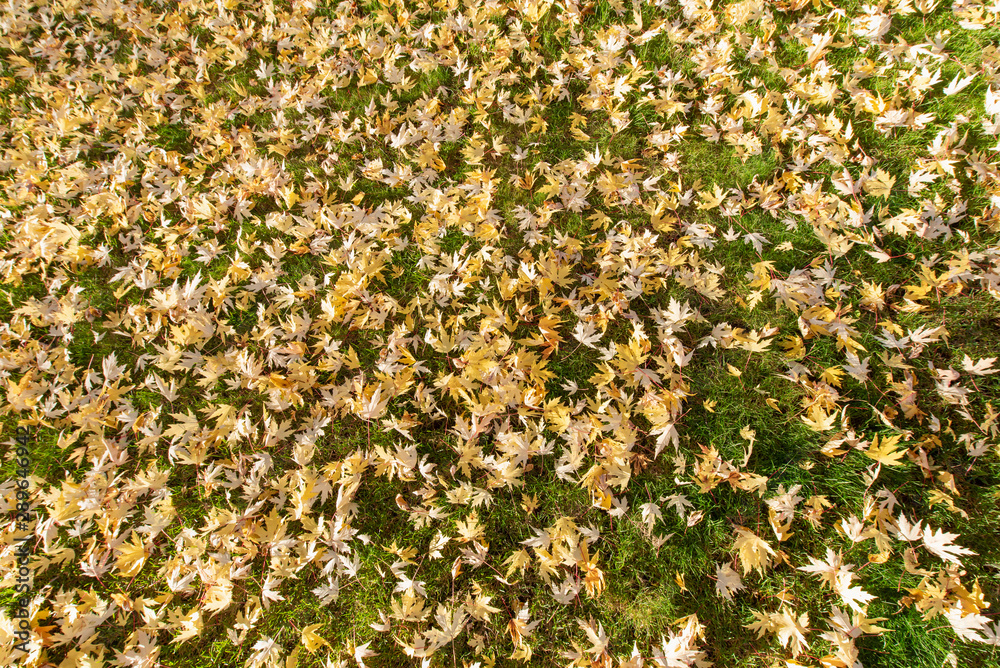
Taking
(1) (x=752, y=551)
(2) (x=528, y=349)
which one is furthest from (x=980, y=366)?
(2) (x=528, y=349)

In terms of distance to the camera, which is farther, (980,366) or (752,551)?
(980,366)

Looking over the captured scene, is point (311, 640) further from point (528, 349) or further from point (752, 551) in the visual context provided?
point (752, 551)

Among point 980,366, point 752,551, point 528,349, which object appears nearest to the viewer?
point 752,551

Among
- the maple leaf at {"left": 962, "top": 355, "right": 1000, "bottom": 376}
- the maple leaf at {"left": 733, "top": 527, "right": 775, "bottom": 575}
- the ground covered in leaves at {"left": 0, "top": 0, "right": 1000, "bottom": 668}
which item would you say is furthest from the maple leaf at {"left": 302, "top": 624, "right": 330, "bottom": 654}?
the maple leaf at {"left": 962, "top": 355, "right": 1000, "bottom": 376}

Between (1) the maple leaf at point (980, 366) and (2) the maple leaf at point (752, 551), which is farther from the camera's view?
(1) the maple leaf at point (980, 366)

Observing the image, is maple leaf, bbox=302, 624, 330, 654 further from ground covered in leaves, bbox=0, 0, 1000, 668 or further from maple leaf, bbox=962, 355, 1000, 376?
maple leaf, bbox=962, 355, 1000, 376

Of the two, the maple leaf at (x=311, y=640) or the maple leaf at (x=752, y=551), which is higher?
the maple leaf at (x=311, y=640)

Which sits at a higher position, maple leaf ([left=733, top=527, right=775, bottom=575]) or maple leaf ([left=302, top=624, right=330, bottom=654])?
maple leaf ([left=302, top=624, right=330, bottom=654])

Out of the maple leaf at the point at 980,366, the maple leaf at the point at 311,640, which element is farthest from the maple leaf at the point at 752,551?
the maple leaf at the point at 311,640

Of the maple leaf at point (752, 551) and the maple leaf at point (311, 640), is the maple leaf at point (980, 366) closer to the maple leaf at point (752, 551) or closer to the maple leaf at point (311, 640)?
the maple leaf at point (752, 551)
